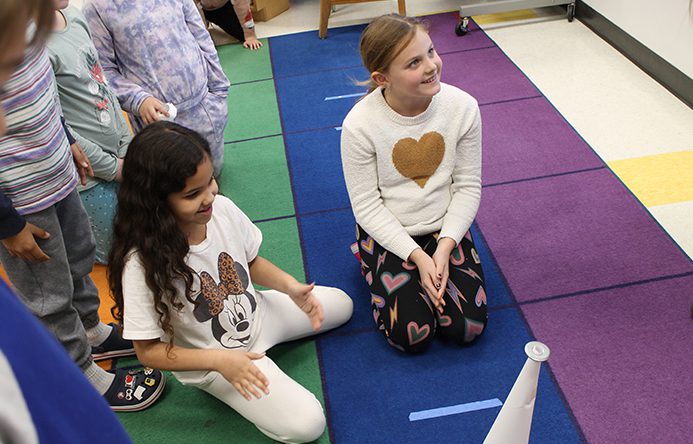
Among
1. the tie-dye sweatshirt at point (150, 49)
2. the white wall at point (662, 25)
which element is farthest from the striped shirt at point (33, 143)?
the white wall at point (662, 25)

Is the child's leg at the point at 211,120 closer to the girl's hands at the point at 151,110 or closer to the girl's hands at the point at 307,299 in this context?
the girl's hands at the point at 151,110

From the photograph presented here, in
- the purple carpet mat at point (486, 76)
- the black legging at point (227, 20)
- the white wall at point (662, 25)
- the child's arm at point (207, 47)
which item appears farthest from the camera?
the black legging at point (227, 20)

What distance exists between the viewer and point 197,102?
2.66m

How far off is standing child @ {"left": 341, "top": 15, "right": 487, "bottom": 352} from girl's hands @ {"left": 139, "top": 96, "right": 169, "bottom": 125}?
0.83 meters

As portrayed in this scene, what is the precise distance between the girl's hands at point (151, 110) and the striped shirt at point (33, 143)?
79 cm

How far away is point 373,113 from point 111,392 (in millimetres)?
1114

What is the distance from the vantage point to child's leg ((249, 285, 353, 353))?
1.83 metres

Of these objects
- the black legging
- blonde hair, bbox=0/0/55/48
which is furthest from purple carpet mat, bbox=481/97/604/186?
blonde hair, bbox=0/0/55/48

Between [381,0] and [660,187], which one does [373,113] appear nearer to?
[660,187]

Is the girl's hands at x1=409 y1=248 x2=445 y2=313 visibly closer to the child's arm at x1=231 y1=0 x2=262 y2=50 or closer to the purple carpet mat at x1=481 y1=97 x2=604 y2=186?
the purple carpet mat at x1=481 y1=97 x2=604 y2=186

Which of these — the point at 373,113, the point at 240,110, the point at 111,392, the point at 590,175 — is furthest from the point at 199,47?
the point at 590,175

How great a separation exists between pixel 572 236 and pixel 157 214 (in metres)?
1.50

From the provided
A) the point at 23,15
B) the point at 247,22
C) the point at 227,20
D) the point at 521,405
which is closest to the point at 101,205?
the point at 521,405

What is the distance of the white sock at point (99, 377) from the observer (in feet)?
5.80
